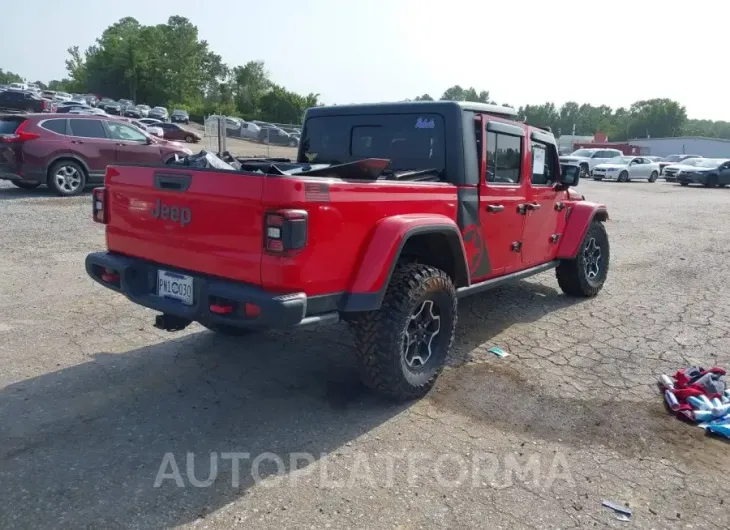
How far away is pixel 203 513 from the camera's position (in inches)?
111

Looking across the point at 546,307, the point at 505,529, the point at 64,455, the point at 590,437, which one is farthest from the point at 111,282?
the point at 546,307

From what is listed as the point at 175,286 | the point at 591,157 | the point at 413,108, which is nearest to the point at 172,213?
→ the point at 175,286

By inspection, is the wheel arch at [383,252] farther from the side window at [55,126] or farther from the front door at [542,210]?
the side window at [55,126]

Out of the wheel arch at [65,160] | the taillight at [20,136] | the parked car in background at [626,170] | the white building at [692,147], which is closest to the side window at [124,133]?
the wheel arch at [65,160]

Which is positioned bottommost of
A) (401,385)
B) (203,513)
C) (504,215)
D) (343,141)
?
(203,513)

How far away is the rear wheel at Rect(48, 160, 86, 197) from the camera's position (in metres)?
12.0

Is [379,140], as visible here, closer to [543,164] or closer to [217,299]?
[543,164]

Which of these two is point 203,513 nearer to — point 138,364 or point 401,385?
point 401,385

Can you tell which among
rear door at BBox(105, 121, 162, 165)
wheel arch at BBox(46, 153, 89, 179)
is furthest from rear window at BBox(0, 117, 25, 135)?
rear door at BBox(105, 121, 162, 165)

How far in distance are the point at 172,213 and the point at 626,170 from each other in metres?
29.5

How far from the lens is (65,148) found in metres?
12.0

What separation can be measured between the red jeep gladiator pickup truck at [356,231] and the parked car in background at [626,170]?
25921mm

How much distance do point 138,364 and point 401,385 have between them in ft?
6.80

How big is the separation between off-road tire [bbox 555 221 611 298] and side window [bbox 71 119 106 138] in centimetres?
996
